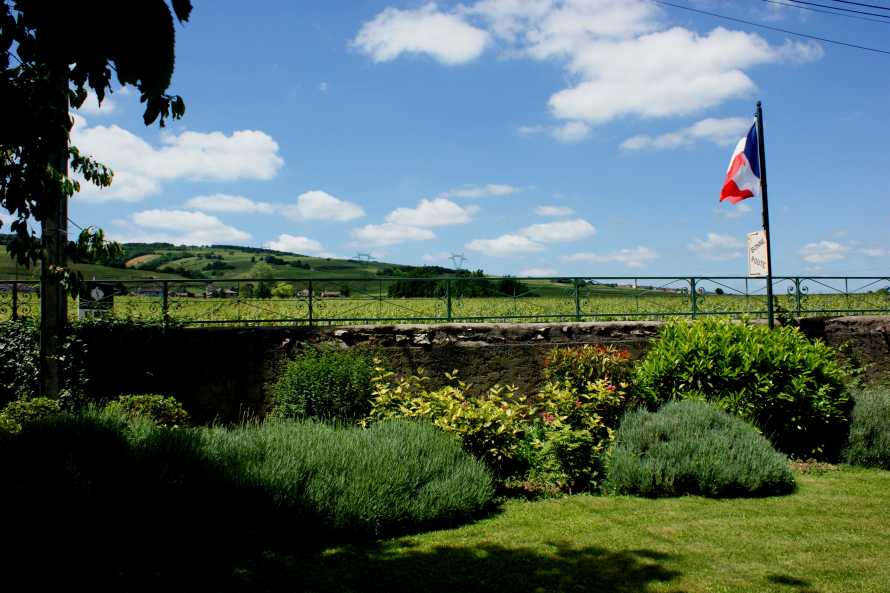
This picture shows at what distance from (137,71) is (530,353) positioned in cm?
830

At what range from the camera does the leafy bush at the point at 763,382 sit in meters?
8.73

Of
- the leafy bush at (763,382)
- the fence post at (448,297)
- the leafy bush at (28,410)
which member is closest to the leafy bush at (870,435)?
the leafy bush at (763,382)

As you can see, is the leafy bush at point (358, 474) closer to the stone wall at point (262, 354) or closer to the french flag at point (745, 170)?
the stone wall at point (262, 354)

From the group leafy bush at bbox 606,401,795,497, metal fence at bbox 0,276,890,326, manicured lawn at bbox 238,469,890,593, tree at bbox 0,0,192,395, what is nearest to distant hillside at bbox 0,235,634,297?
metal fence at bbox 0,276,890,326

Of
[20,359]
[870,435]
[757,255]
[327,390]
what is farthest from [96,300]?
[870,435]

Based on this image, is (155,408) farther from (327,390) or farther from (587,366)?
(587,366)

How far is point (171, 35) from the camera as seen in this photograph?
227 cm

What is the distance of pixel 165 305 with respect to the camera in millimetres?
9789

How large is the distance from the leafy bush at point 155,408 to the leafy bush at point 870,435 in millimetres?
8531

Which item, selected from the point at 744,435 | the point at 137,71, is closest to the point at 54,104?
the point at 137,71

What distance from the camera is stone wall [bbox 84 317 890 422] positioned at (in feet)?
30.4

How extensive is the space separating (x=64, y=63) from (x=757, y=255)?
9816 millimetres

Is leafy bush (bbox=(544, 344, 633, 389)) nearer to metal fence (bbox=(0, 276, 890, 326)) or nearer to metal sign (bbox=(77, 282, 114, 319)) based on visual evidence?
metal fence (bbox=(0, 276, 890, 326))

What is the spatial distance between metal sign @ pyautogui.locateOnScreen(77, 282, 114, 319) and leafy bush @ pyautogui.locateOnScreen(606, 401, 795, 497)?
723 cm
